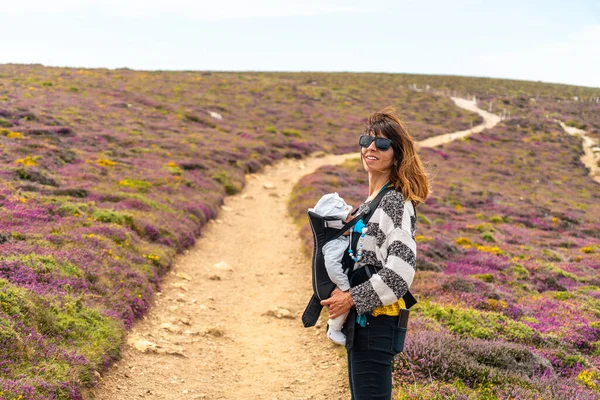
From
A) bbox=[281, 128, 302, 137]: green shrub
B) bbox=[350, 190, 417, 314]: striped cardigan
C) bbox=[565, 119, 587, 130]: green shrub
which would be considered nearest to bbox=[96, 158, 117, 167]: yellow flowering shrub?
bbox=[350, 190, 417, 314]: striped cardigan

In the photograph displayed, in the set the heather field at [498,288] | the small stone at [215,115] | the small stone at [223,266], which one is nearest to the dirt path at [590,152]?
the heather field at [498,288]

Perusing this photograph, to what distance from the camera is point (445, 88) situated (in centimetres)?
10356

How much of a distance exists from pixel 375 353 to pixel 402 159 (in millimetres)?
1667

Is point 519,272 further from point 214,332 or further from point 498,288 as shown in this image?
point 214,332

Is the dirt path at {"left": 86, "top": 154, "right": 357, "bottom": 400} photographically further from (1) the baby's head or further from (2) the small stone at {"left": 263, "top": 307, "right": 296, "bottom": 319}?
(1) the baby's head

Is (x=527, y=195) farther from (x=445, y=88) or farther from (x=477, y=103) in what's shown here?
(x=445, y=88)

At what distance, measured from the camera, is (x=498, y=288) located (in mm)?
12328

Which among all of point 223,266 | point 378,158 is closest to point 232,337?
point 223,266

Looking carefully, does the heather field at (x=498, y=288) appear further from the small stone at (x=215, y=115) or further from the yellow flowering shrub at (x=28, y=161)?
the small stone at (x=215, y=115)

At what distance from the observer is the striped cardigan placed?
3.52 metres

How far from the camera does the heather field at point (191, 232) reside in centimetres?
682

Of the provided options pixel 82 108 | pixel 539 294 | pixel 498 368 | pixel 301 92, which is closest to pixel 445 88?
pixel 301 92

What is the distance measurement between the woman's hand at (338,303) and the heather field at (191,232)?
343 centimetres

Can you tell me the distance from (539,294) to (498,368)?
6.96 meters
